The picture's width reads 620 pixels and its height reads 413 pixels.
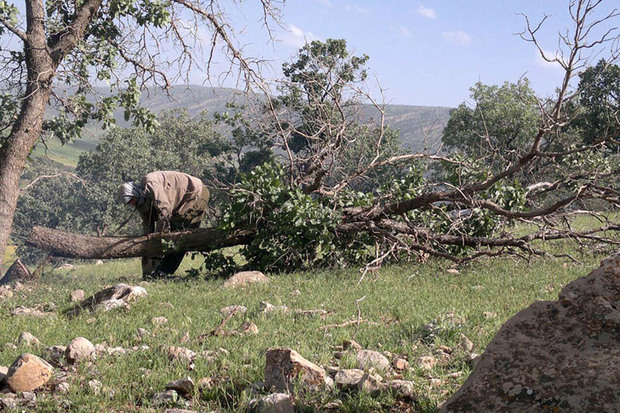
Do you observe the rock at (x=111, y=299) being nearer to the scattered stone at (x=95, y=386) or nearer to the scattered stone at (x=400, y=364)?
the scattered stone at (x=95, y=386)

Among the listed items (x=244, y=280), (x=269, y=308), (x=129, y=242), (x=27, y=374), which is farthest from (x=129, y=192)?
(x=27, y=374)

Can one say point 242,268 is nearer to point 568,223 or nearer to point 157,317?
point 157,317

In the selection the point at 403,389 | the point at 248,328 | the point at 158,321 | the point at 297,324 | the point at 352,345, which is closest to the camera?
the point at 403,389

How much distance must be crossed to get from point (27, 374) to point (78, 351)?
1.97ft

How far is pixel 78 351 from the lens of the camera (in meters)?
4.85

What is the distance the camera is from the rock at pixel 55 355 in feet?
Result: 15.9

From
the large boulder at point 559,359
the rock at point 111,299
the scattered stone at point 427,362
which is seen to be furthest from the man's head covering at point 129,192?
the large boulder at point 559,359

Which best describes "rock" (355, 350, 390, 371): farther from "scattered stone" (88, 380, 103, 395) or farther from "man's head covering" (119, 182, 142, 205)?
"man's head covering" (119, 182, 142, 205)

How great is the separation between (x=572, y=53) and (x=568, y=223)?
9.48 ft

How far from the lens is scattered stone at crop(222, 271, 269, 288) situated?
8.50 meters

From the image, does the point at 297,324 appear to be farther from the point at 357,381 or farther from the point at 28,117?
the point at 28,117

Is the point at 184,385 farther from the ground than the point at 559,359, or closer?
closer

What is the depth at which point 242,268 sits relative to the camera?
1032 centimetres

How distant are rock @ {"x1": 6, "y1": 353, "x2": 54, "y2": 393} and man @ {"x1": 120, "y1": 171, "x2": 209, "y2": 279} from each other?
6.34m
